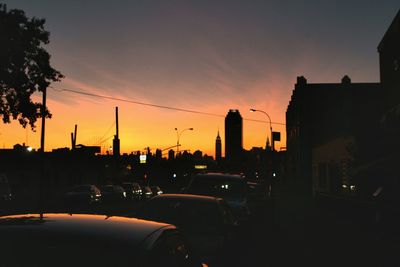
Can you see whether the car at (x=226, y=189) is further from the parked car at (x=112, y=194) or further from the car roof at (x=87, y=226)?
the parked car at (x=112, y=194)

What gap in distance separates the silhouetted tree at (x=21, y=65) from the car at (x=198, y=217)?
21.9 meters

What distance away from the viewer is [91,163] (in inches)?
3012

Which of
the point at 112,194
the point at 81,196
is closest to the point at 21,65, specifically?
the point at 81,196

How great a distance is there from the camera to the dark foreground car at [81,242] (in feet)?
12.4

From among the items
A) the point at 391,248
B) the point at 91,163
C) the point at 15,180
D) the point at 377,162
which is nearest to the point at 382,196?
the point at 391,248

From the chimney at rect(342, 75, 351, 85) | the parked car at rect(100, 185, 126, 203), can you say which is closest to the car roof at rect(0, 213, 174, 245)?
the parked car at rect(100, 185, 126, 203)

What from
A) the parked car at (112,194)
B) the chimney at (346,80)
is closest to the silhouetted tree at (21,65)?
the parked car at (112,194)

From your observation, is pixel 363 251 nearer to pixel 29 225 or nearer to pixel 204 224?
pixel 204 224

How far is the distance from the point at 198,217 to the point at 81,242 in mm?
5720

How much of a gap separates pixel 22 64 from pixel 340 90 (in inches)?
2096

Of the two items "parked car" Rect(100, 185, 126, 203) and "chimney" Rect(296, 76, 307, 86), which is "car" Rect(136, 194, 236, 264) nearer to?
"parked car" Rect(100, 185, 126, 203)

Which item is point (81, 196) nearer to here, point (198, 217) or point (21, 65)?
point (21, 65)

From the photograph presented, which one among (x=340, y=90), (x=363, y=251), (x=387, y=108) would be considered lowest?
(x=363, y=251)

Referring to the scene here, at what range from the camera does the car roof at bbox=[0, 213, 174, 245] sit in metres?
4.20
